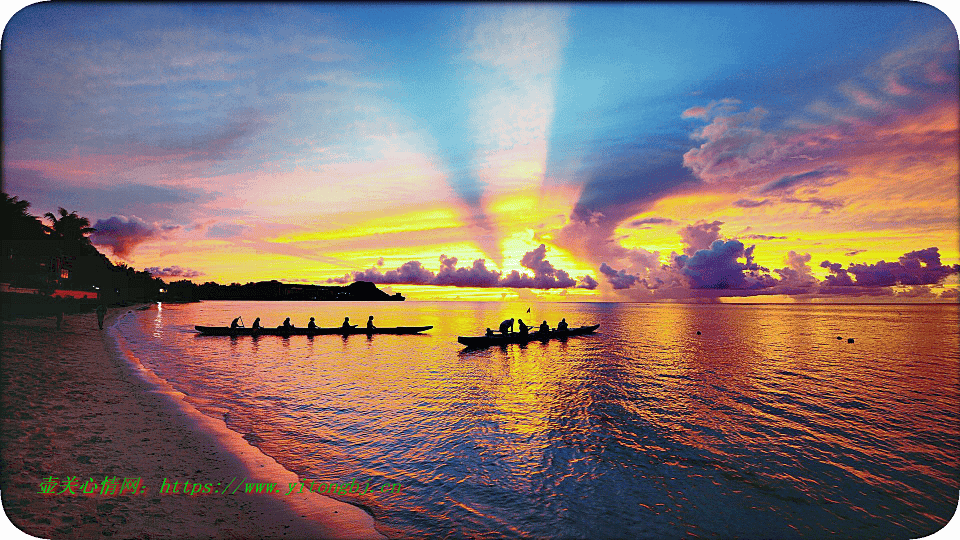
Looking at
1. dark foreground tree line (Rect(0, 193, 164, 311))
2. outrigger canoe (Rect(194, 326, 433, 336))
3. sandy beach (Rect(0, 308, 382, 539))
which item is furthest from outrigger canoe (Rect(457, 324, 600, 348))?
dark foreground tree line (Rect(0, 193, 164, 311))

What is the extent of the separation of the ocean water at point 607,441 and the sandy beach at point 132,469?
102cm

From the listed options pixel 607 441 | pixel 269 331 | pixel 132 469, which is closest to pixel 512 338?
pixel 607 441

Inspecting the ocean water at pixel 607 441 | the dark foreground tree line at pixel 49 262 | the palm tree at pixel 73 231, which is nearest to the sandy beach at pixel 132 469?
the ocean water at pixel 607 441

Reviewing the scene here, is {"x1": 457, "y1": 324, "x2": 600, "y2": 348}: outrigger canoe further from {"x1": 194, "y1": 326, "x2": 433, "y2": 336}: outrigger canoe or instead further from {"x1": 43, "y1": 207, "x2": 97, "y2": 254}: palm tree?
{"x1": 43, "y1": 207, "x2": 97, "y2": 254}: palm tree

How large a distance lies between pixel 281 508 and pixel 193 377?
1856cm

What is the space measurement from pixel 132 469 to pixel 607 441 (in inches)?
515

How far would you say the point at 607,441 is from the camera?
13320 mm

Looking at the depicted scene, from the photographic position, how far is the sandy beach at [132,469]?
6.38 metres

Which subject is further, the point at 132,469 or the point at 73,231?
the point at 73,231

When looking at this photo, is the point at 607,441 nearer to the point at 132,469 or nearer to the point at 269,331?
the point at 132,469

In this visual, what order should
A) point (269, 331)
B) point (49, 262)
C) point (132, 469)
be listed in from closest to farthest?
point (132, 469) → point (49, 262) → point (269, 331)

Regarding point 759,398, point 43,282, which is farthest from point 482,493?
point 43,282

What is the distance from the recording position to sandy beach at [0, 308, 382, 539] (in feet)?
20.9

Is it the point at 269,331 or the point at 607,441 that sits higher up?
the point at 269,331
